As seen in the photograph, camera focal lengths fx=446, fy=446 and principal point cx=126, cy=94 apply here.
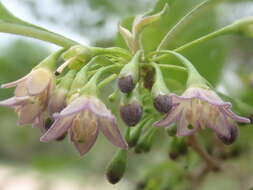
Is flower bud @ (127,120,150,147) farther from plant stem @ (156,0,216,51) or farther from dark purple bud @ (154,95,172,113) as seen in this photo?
dark purple bud @ (154,95,172,113)

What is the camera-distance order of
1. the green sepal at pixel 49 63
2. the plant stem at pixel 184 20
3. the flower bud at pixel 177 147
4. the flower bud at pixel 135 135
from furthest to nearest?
the flower bud at pixel 177 147
the flower bud at pixel 135 135
the plant stem at pixel 184 20
the green sepal at pixel 49 63

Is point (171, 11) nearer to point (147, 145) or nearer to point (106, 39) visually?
point (147, 145)

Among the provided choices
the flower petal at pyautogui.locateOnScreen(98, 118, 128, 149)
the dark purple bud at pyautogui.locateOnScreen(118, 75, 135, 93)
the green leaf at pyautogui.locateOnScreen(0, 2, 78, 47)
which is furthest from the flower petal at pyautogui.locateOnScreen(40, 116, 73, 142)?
the green leaf at pyautogui.locateOnScreen(0, 2, 78, 47)

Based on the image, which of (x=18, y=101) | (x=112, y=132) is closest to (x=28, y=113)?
(x=18, y=101)

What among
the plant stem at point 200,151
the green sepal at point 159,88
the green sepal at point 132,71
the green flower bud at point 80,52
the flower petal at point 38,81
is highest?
the green flower bud at point 80,52

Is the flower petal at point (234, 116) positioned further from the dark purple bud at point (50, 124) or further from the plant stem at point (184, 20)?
the dark purple bud at point (50, 124)

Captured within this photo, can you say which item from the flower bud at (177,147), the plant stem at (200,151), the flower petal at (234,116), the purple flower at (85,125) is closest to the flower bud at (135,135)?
the flower bud at (177,147)

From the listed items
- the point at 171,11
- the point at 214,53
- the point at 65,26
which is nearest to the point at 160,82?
the point at 171,11
